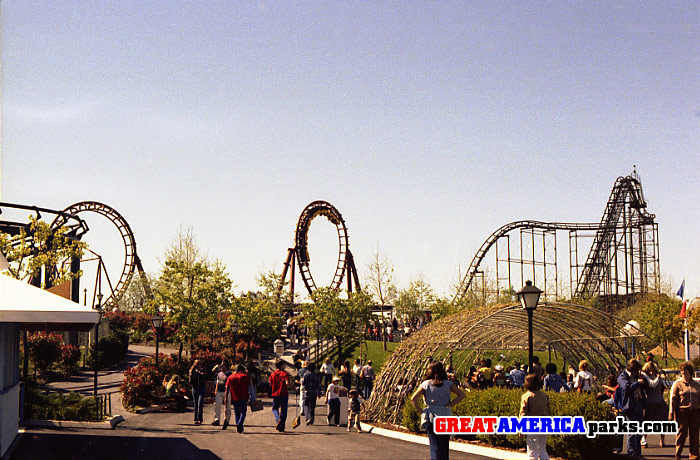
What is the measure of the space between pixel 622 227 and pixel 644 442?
46.0m

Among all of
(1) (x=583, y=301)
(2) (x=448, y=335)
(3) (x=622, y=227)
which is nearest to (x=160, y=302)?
(2) (x=448, y=335)

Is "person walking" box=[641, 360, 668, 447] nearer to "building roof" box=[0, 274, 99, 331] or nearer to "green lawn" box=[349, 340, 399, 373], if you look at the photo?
"building roof" box=[0, 274, 99, 331]

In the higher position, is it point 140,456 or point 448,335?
point 448,335

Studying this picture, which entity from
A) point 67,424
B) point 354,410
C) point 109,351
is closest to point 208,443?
point 67,424

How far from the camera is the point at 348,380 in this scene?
24359 millimetres

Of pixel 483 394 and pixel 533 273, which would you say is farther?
pixel 533 273

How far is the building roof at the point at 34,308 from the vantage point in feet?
40.1

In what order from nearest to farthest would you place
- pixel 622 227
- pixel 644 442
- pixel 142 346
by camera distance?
1. pixel 644 442
2. pixel 142 346
3. pixel 622 227

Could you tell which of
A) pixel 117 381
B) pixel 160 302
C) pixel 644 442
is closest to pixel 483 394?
pixel 644 442

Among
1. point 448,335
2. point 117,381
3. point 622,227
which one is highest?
point 622,227

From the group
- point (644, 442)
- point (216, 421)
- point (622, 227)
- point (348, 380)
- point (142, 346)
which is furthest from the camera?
point (622, 227)

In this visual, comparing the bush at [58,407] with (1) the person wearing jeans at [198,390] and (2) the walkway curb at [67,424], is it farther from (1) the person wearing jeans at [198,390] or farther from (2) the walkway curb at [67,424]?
(1) the person wearing jeans at [198,390]

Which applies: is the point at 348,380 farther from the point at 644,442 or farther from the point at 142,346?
the point at 142,346

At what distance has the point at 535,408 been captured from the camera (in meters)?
10.4
